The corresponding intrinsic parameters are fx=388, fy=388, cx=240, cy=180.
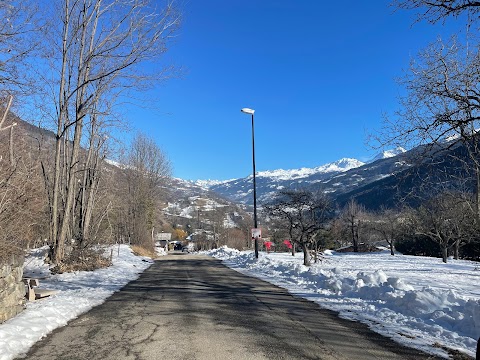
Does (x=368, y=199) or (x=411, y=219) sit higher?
(x=368, y=199)

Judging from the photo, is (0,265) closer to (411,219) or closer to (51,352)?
(51,352)

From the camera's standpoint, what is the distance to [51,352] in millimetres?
5645

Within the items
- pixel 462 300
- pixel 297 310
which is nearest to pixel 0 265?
pixel 297 310

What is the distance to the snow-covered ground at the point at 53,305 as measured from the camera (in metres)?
6.00

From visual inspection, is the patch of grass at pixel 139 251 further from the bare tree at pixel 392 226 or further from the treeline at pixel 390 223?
the bare tree at pixel 392 226

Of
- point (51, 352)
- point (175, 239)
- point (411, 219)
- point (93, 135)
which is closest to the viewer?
point (51, 352)

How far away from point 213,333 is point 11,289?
161 inches

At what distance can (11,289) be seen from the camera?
24.7 feet

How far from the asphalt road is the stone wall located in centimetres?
114

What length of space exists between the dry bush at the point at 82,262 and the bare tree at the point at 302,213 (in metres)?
11.4

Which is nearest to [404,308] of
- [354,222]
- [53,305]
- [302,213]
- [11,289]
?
[53,305]

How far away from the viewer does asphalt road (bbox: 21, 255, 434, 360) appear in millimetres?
5539

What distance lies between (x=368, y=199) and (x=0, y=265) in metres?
143

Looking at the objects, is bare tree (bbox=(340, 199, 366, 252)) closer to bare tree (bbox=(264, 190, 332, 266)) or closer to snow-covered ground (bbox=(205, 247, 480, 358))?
bare tree (bbox=(264, 190, 332, 266))
